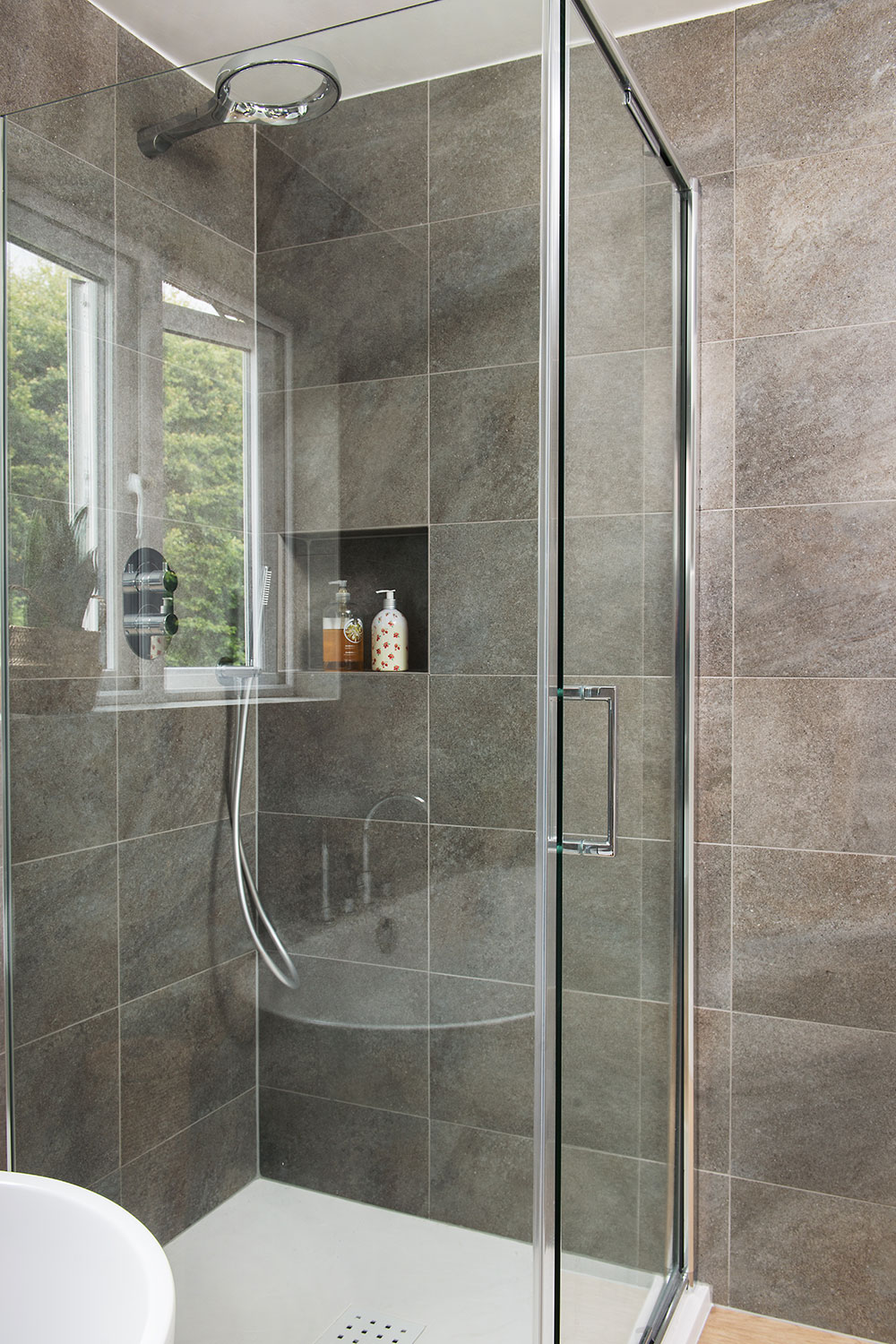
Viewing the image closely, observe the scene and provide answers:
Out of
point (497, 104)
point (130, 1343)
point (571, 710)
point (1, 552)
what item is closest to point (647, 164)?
point (497, 104)

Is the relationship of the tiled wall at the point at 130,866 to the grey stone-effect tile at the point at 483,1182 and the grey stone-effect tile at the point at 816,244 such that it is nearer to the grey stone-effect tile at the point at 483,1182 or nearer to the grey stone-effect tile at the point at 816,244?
the grey stone-effect tile at the point at 483,1182

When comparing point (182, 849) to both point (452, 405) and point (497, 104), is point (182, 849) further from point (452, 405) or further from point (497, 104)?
point (497, 104)

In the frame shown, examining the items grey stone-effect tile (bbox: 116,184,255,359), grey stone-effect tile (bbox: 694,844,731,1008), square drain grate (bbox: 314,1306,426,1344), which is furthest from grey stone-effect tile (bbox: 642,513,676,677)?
square drain grate (bbox: 314,1306,426,1344)

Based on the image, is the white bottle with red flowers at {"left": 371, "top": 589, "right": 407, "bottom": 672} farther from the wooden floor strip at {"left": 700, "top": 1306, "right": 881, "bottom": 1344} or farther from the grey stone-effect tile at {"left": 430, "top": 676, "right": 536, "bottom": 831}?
the wooden floor strip at {"left": 700, "top": 1306, "right": 881, "bottom": 1344}

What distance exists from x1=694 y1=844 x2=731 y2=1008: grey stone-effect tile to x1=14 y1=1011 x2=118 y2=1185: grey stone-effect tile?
1.10 meters

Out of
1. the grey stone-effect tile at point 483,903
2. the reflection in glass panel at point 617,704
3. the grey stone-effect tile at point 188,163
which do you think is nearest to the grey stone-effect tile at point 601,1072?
the reflection in glass panel at point 617,704

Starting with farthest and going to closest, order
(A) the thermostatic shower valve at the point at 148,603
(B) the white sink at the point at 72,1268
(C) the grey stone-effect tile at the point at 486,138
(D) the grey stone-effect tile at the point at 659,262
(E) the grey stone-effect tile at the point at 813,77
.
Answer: (E) the grey stone-effect tile at the point at 813,77 → (D) the grey stone-effect tile at the point at 659,262 → (A) the thermostatic shower valve at the point at 148,603 → (C) the grey stone-effect tile at the point at 486,138 → (B) the white sink at the point at 72,1268

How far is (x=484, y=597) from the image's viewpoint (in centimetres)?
123

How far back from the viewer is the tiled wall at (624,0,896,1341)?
181 cm

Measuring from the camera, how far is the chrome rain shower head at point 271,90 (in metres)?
1.29

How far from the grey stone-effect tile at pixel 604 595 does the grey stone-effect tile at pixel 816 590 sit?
Result: 1.30ft

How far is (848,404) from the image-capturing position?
1829 millimetres

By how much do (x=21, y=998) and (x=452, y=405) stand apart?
1117 millimetres

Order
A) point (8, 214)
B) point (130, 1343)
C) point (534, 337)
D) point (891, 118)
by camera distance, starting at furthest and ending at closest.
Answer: point (891, 118)
point (8, 214)
point (534, 337)
point (130, 1343)
